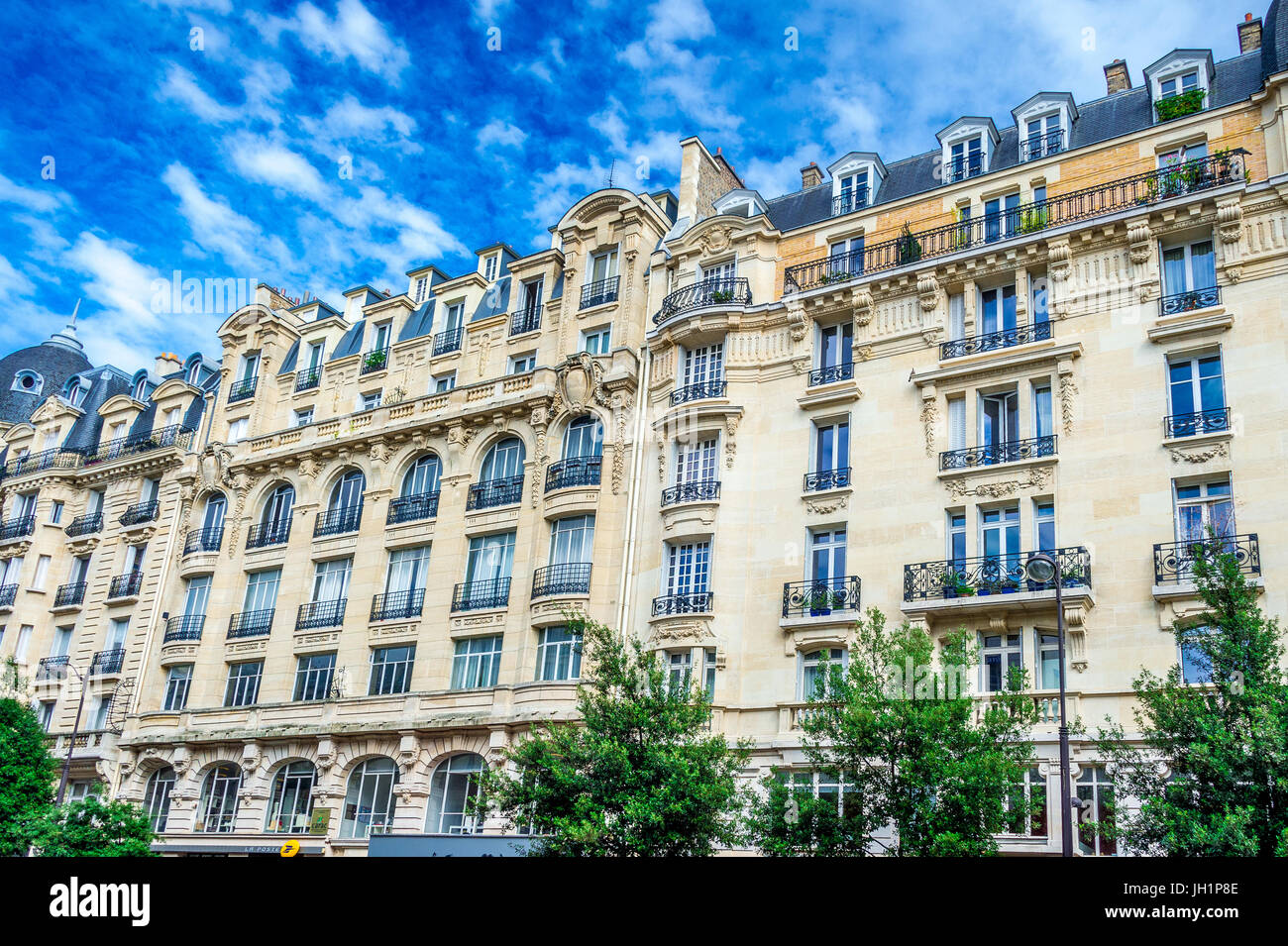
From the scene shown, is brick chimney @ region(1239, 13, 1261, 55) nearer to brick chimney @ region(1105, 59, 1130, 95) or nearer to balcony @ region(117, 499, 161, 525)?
brick chimney @ region(1105, 59, 1130, 95)

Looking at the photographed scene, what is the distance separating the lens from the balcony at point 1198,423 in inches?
921

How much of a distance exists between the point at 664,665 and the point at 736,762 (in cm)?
527

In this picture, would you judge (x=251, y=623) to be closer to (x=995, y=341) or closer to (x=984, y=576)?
(x=984, y=576)

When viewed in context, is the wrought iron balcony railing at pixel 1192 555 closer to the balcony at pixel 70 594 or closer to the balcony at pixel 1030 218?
the balcony at pixel 1030 218

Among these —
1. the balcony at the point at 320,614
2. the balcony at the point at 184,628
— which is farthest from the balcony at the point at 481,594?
the balcony at the point at 184,628

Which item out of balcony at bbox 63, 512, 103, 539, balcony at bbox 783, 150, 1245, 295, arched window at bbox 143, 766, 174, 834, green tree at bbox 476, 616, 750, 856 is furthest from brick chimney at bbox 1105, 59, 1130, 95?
balcony at bbox 63, 512, 103, 539

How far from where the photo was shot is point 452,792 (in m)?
30.5

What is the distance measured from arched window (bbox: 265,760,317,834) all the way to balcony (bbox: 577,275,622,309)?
15.3 metres

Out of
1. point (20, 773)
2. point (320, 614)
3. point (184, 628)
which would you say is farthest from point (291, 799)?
point (184, 628)

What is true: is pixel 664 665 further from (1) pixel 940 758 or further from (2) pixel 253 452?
(2) pixel 253 452

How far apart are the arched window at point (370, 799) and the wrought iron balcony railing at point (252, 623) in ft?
21.8

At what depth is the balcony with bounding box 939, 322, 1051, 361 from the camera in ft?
86.6

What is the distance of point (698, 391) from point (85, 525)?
26.1 metres
